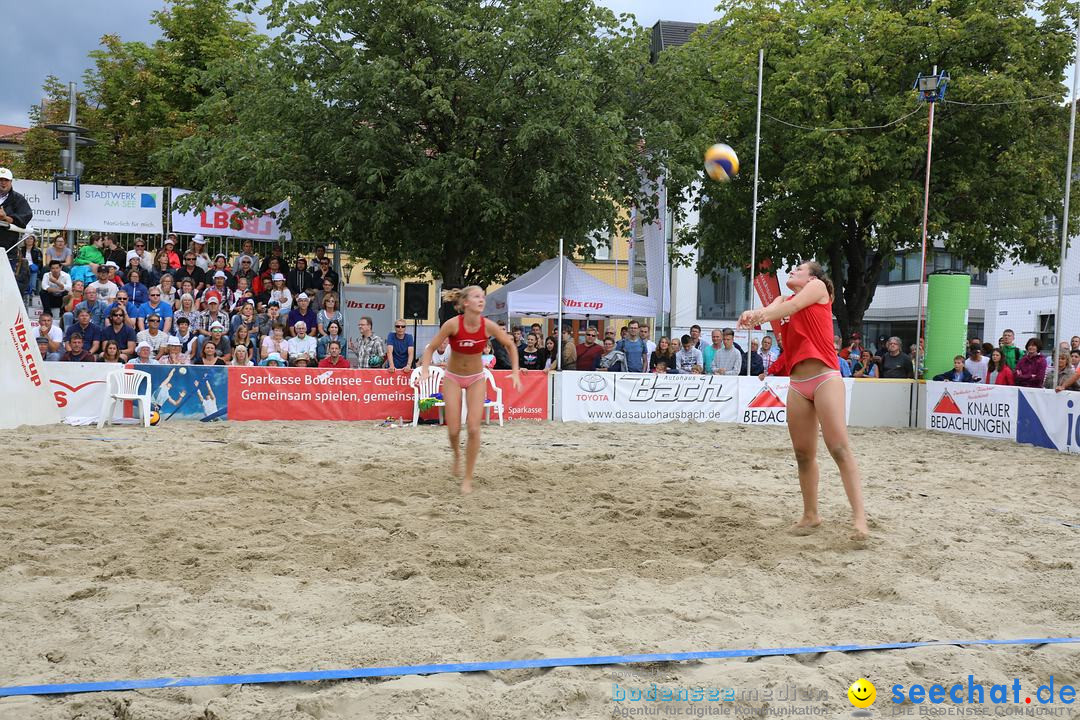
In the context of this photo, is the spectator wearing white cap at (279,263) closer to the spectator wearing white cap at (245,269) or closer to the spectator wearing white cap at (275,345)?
the spectator wearing white cap at (245,269)

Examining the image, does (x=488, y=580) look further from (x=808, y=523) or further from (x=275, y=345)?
(x=275, y=345)

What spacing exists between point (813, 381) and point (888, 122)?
658 inches

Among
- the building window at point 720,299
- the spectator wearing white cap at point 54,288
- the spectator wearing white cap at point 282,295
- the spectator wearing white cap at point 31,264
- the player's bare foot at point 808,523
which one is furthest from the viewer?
the building window at point 720,299

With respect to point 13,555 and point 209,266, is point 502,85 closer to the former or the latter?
point 209,266

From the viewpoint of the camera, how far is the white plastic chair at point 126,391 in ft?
41.9

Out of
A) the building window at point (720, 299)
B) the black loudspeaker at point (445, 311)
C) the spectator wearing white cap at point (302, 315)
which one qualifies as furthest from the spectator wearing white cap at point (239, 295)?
the building window at point (720, 299)

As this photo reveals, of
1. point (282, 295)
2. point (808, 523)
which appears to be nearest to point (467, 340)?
point (808, 523)

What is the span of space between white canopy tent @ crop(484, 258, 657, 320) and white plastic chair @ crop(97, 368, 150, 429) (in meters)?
6.50

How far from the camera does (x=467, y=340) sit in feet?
26.4

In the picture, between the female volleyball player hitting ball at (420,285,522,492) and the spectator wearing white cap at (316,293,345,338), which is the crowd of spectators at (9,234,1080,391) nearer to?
the spectator wearing white cap at (316,293,345,338)

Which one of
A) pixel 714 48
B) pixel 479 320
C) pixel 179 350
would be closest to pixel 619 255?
pixel 714 48

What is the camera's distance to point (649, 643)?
4094mm

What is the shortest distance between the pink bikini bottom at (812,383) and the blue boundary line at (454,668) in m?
2.29

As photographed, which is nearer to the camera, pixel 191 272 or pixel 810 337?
pixel 810 337
